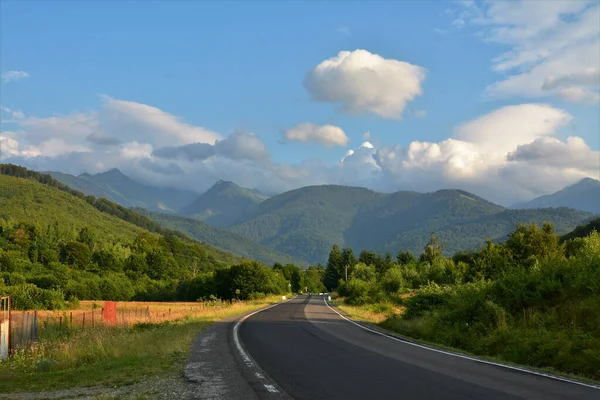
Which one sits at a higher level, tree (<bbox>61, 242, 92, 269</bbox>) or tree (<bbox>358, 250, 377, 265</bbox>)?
tree (<bbox>61, 242, 92, 269</bbox>)

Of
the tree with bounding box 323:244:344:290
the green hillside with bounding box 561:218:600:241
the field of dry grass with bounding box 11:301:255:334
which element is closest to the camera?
the field of dry grass with bounding box 11:301:255:334

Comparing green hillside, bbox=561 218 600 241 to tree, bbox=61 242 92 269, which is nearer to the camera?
green hillside, bbox=561 218 600 241

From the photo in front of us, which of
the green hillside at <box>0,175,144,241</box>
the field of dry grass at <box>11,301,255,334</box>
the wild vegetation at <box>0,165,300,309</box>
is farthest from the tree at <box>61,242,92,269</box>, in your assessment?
the field of dry grass at <box>11,301,255,334</box>

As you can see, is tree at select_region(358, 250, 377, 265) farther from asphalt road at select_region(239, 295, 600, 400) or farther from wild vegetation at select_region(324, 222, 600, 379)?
asphalt road at select_region(239, 295, 600, 400)

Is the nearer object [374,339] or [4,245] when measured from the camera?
[374,339]

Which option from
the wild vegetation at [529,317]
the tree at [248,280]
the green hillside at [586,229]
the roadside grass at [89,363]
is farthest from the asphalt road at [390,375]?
the green hillside at [586,229]

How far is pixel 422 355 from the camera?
15.8 meters

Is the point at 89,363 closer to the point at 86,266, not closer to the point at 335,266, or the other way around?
the point at 86,266

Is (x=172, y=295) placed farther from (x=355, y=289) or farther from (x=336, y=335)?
(x=336, y=335)

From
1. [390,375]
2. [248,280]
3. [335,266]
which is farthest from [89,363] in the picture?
[335,266]

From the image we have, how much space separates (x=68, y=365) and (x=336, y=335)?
11.8m

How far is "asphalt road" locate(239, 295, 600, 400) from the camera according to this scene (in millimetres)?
9555

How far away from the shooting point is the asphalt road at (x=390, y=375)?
9.55m

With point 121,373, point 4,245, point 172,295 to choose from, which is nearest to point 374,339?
point 121,373
